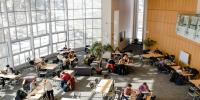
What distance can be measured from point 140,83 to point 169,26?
5.98 metres

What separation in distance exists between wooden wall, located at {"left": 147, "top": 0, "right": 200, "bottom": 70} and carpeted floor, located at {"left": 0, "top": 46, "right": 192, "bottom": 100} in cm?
214

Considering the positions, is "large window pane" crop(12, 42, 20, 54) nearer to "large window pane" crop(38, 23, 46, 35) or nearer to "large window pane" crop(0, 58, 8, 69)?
"large window pane" crop(0, 58, 8, 69)

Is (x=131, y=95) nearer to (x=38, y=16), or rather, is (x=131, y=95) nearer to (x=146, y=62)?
(x=146, y=62)

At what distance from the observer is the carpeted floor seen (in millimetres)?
12477

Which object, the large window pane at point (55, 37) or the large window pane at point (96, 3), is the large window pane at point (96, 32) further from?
the large window pane at point (55, 37)

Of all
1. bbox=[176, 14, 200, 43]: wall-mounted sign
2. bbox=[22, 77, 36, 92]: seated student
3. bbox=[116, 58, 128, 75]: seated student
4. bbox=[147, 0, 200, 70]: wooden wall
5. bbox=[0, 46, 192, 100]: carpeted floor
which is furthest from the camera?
bbox=[116, 58, 128, 75]: seated student

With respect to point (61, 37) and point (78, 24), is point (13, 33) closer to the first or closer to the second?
point (61, 37)

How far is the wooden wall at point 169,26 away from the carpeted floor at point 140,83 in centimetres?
214

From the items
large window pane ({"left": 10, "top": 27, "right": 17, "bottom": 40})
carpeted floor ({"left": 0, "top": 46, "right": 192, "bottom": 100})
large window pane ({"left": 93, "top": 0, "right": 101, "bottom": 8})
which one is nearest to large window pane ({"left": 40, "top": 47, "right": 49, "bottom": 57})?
large window pane ({"left": 10, "top": 27, "right": 17, "bottom": 40})

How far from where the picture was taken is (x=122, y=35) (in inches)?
907

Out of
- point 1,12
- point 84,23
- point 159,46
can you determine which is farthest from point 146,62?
point 1,12

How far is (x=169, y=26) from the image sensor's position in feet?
59.0

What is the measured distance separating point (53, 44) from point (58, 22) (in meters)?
1.90

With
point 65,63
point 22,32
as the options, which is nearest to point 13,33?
point 22,32
